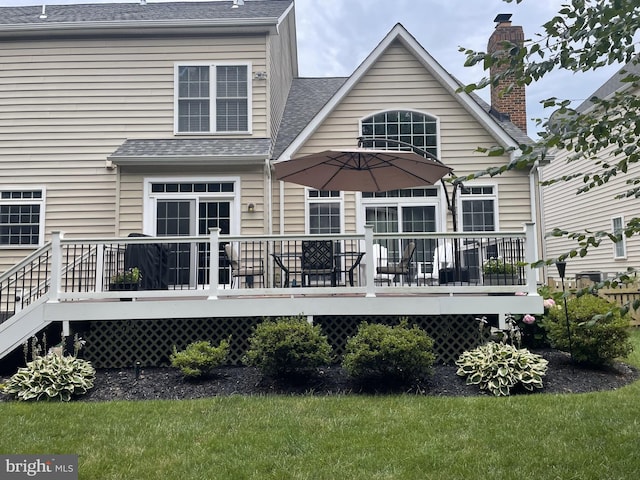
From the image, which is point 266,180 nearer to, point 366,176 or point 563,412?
point 366,176

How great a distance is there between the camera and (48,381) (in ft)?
20.4

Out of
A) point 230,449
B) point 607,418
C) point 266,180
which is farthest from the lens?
point 266,180

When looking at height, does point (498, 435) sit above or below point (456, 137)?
below

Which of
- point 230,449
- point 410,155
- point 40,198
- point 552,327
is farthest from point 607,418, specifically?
point 40,198

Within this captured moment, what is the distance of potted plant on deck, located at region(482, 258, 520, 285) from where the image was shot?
7438 millimetres

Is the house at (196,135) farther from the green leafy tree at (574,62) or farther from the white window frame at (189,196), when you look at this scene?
the green leafy tree at (574,62)

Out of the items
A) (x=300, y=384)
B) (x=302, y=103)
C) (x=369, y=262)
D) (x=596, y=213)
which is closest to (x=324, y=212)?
(x=369, y=262)

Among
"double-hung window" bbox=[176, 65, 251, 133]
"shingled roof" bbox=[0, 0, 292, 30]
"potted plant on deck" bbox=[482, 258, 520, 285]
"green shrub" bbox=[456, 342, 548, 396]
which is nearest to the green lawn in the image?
"green shrub" bbox=[456, 342, 548, 396]

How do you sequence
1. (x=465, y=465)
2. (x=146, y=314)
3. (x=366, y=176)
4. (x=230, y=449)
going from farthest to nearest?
(x=366, y=176)
(x=146, y=314)
(x=230, y=449)
(x=465, y=465)

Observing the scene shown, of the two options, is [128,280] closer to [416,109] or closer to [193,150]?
[193,150]

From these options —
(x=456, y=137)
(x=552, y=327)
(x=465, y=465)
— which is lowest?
(x=465, y=465)

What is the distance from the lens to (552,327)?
289 inches

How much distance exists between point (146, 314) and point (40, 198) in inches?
207

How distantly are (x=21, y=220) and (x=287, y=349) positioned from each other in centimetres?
751
